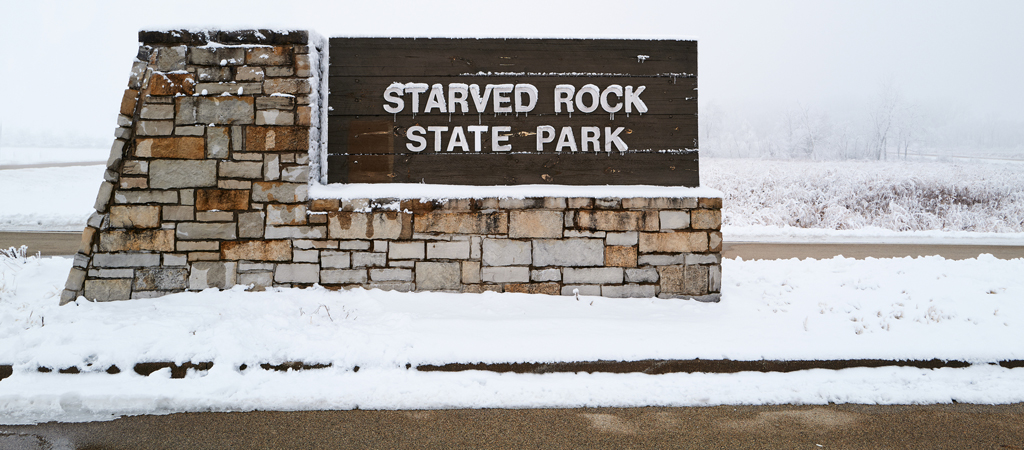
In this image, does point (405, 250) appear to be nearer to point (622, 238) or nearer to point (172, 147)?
point (622, 238)

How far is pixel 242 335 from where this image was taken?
13.0ft

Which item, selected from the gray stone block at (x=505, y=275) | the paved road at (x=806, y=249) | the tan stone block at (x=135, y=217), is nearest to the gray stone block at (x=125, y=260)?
the tan stone block at (x=135, y=217)

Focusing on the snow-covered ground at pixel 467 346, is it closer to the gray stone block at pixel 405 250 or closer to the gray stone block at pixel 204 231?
the gray stone block at pixel 405 250

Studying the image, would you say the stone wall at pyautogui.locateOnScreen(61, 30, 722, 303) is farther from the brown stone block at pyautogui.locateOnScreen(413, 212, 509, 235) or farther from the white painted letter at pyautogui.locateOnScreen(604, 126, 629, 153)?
the white painted letter at pyautogui.locateOnScreen(604, 126, 629, 153)

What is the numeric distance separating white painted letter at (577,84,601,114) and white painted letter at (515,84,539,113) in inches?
17.9

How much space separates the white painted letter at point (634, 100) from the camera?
528cm

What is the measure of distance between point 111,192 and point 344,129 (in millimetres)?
2161

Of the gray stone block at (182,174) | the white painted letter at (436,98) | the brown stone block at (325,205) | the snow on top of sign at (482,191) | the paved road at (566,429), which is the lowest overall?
the paved road at (566,429)

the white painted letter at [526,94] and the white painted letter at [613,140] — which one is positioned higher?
the white painted letter at [526,94]

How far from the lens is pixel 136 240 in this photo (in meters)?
4.77

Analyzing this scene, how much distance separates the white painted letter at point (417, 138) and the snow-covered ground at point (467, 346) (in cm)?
148

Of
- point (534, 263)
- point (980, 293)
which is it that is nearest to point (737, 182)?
point (980, 293)

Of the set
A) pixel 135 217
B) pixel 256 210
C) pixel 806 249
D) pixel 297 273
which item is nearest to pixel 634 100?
pixel 297 273

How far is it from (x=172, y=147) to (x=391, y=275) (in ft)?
7.70
